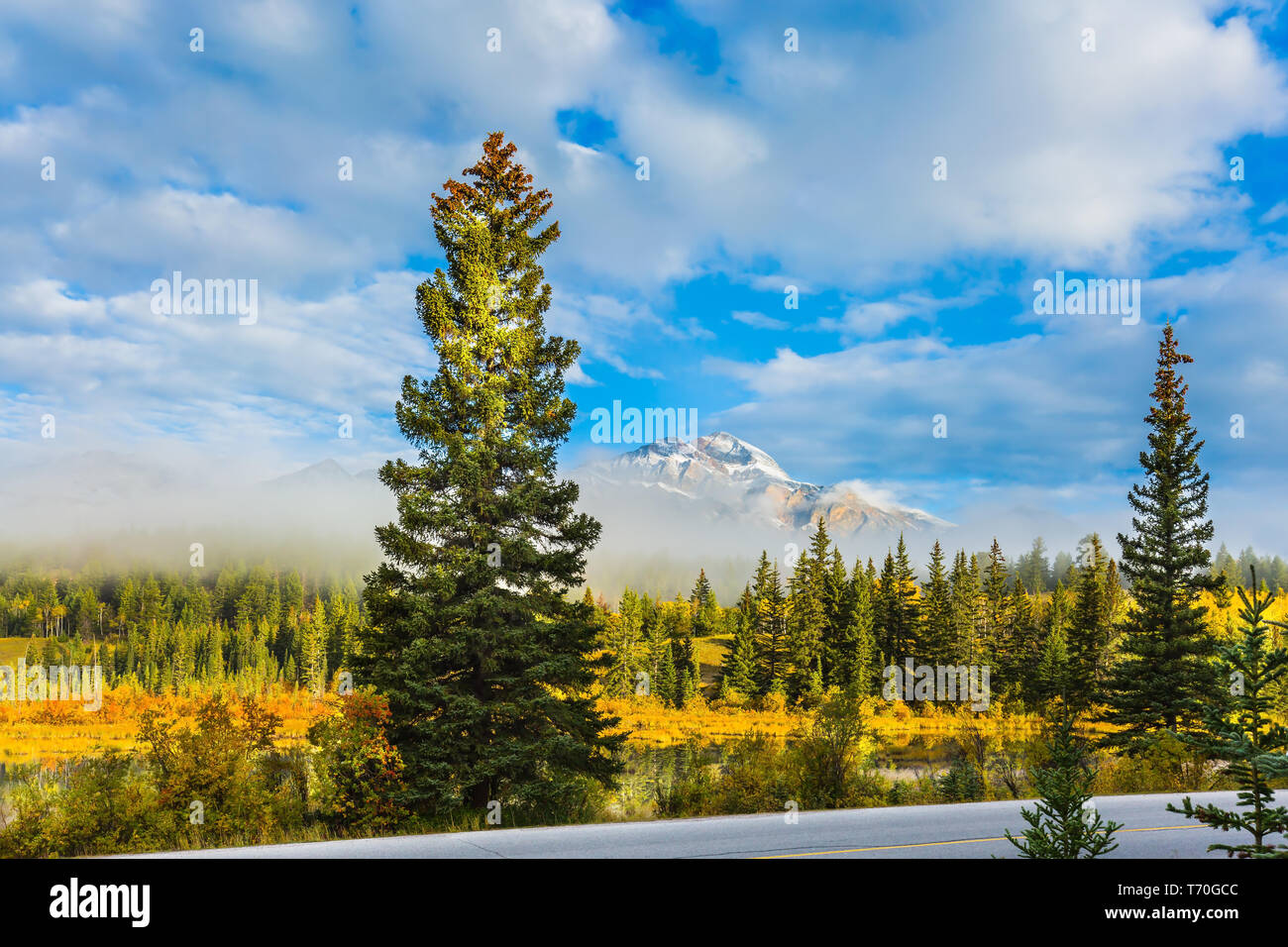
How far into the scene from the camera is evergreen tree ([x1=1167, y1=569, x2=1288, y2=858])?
5.19 m

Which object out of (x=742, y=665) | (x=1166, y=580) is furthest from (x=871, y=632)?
(x=1166, y=580)

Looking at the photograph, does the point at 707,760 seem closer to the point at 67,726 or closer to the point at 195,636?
the point at 67,726

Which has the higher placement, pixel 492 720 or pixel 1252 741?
pixel 1252 741

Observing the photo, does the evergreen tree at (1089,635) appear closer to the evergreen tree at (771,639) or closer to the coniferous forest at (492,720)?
the coniferous forest at (492,720)

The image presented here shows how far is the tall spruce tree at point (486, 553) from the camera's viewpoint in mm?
16766

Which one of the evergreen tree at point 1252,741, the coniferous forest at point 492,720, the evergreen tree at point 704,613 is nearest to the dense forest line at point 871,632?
the evergreen tree at point 704,613

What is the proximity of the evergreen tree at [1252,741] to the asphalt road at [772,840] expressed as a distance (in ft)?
A: 16.6

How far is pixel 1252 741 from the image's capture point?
18.8 feet

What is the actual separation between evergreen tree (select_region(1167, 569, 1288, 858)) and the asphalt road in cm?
507

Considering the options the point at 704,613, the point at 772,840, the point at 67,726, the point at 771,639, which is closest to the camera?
the point at 772,840

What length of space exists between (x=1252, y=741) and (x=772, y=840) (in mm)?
7410

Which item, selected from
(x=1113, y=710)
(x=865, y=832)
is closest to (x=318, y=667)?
(x=1113, y=710)

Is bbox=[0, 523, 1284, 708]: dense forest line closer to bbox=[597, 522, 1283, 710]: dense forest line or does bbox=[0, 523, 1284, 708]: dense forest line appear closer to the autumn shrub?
bbox=[597, 522, 1283, 710]: dense forest line

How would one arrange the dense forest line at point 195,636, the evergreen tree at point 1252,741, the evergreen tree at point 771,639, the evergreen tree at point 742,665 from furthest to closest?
the dense forest line at point 195,636
the evergreen tree at point 742,665
the evergreen tree at point 771,639
the evergreen tree at point 1252,741
